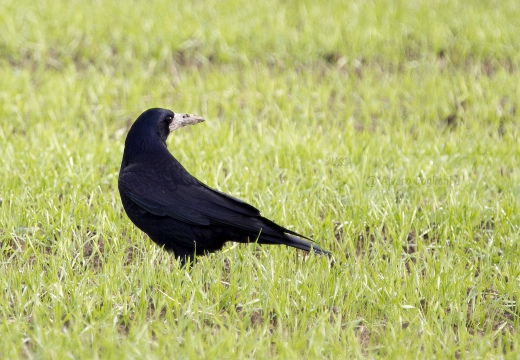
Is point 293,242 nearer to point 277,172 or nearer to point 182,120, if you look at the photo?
point 182,120

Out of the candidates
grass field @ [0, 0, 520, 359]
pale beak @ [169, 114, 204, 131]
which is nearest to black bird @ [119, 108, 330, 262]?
grass field @ [0, 0, 520, 359]

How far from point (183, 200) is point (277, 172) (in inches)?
61.4

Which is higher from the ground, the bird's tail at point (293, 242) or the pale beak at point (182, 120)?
the pale beak at point (182, 120)

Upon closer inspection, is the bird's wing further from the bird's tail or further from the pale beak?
the pale beak

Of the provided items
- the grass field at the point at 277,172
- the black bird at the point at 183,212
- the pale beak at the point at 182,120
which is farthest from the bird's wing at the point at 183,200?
the pale beak at the point at 182,120

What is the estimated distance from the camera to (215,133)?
7.16 meters

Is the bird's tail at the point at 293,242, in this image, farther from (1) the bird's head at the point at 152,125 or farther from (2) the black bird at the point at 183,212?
(1) the bird's head at the point at 152,125

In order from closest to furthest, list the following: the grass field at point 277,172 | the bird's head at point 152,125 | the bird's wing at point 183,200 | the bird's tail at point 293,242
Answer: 1. the grass field at point 277,172
2. the bird's tail at point 293,242
3. the bird's wing at point 183,200
4. the bird's head at point 152,125

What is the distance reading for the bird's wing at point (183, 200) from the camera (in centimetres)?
473

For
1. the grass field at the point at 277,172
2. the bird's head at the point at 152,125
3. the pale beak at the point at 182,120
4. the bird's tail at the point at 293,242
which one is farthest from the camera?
the pale beak at the point at 182,120

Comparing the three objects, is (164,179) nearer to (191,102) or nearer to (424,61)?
(191,102)

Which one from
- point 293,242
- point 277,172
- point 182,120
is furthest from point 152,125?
point 277,172

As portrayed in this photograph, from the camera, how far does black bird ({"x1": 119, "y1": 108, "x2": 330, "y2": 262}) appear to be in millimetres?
4688

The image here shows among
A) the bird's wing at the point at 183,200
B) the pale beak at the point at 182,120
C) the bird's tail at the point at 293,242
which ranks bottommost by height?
the bird's tail at the point at 293,242
